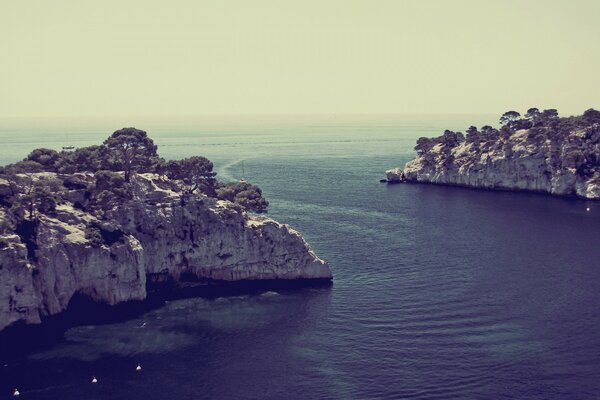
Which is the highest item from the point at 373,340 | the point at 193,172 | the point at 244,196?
the point at 193,172

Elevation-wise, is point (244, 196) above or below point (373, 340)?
above

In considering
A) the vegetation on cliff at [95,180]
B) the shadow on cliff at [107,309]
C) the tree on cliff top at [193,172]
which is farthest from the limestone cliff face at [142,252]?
the tree on cliff top at [193,172]

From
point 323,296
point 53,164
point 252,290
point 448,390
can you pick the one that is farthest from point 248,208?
point 448,390

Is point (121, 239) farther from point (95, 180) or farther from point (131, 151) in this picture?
point (131, 151)

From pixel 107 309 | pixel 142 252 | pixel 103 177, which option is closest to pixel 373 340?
pixel 142 252

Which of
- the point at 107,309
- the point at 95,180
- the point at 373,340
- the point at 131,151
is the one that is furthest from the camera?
the point at 131,151

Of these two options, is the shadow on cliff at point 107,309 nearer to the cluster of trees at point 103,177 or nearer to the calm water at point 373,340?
the calm water at point 373,340
